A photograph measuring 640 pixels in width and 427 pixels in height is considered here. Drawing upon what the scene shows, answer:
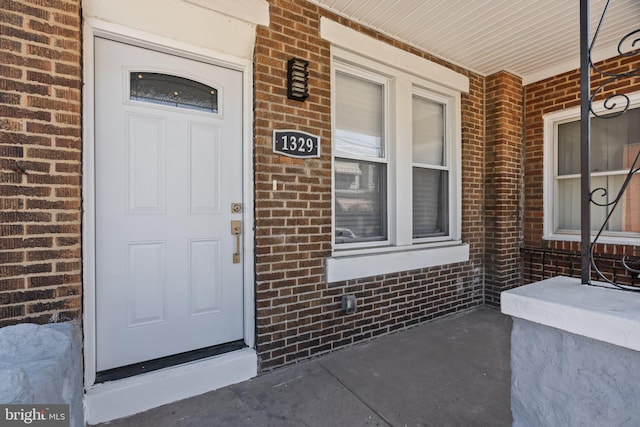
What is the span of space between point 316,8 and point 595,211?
400 cm

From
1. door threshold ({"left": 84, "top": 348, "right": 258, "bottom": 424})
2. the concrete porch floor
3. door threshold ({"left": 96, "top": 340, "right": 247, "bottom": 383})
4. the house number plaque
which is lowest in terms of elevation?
the concrete porch floor

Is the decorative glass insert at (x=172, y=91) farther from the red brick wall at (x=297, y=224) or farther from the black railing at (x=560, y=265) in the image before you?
the black railing at (x=560, y=265)

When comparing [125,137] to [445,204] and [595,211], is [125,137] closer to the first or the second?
[445,204]

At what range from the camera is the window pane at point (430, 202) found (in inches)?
158

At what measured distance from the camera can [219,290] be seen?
269cm

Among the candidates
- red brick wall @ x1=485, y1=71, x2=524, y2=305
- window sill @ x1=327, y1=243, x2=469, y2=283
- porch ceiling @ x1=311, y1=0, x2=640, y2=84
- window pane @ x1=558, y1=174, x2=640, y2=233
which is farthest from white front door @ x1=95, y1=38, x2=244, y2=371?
window pane @ x1=558, y1=174, x2=640, y2=233

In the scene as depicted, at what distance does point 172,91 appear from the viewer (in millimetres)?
2506

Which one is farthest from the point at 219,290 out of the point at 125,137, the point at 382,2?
the point at 382,2

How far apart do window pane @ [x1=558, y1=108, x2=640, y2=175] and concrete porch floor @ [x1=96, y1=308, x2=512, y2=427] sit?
256 cm

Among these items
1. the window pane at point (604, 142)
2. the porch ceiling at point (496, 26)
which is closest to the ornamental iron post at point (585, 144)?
the porch ceiling at point (496, 26)

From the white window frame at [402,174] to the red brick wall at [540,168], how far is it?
42.3 inches

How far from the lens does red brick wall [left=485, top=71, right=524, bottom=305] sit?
4387 millimetres

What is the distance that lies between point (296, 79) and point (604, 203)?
3.72 meters

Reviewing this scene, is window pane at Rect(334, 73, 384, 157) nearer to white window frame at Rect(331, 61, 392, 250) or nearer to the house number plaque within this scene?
white window frame at Rect(331, 61, 392, 250)
